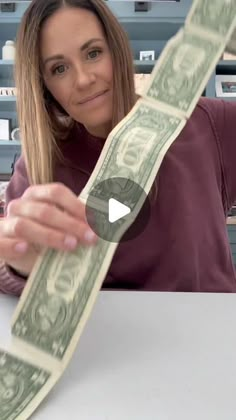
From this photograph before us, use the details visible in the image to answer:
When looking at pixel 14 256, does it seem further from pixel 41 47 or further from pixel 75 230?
pixel 41 47

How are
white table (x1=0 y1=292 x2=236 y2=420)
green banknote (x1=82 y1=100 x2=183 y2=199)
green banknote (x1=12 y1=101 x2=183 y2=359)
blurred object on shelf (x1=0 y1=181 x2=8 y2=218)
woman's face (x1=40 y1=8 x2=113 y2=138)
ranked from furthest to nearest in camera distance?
1. blurred object on shelf (x1=0 y1=181 x2=8 y2=218)
2. woman's face (x1=40 y1=8 x2=113 y2=138)
3. green banknote (x1=82 y1=100 x2=183 y2=199)
4. green banknote (x1=12 y1=101 x2=183 y2=359)
5. white table (x1=0 y1=292 x2=236 y2=420)

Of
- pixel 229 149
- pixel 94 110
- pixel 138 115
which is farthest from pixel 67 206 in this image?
pixel 229 149

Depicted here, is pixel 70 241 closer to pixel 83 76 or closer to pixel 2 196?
pixel 83 76

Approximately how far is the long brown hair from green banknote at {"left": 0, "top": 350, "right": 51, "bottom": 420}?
1.41 feet

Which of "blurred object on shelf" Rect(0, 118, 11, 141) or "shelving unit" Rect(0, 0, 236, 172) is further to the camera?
"blurred object on shelf" Rect(0, 118, 11, 141)

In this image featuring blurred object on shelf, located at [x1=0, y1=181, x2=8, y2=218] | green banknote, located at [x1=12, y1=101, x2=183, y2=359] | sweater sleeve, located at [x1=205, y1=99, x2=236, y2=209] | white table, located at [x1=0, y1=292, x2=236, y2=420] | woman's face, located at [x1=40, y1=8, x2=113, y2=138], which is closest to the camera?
white table, located at [x1=0, y1=292, x2=236, y2=420]

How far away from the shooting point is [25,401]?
1.85ft

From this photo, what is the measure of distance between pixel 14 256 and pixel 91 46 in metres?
0.47

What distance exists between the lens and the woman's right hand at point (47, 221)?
59 centimetres

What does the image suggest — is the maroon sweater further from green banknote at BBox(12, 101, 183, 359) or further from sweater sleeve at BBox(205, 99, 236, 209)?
green banknote at BBox(12, 101, 183, 359)

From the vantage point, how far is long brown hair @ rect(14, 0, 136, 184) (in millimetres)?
974

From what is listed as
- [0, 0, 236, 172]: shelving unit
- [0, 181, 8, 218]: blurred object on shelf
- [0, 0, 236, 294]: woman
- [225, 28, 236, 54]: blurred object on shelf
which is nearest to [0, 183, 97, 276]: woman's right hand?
[0, 0, 236, 294]: woman

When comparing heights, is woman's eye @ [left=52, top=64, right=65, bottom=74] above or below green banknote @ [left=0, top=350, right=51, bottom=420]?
above

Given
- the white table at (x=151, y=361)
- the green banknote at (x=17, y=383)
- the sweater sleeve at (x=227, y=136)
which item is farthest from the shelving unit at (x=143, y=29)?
the green banknote at (x=17, y=383)
